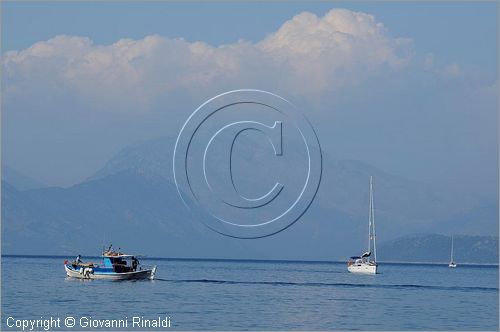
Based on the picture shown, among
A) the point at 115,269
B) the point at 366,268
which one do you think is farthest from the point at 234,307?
the point at 366,268

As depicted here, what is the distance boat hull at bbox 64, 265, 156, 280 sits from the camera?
14238cm

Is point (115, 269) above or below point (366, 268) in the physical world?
above

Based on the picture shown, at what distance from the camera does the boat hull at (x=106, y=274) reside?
14238cm

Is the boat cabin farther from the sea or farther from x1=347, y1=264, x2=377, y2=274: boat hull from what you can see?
x1=347, y1=264, x2=377, y2=274: boat hull

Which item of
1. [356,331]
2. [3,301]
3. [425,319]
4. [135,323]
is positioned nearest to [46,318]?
[135,323]

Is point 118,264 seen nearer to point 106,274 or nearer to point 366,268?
point 106,274

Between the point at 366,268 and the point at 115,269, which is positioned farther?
the point at 366,268

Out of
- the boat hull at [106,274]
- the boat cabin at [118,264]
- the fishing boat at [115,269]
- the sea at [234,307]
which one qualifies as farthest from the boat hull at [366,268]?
the boat cabin at [118,264]

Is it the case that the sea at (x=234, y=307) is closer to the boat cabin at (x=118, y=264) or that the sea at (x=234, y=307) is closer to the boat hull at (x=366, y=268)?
the boat cabin at (x=118, y=264)

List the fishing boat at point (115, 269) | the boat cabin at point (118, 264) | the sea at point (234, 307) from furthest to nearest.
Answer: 1. the boat cabin at point (118, 264)
2. the fishing boat at point (115, 269)
3. the sea at point (234, 307)

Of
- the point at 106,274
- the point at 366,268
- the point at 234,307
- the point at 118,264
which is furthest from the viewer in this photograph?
the point at 366,268

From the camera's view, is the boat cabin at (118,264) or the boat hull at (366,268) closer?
the boat cabin at (118,264)

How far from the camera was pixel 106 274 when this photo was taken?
144m

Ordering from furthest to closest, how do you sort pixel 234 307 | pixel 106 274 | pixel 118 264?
pixel 106 274
pixel 118 264
pixel 234 307
